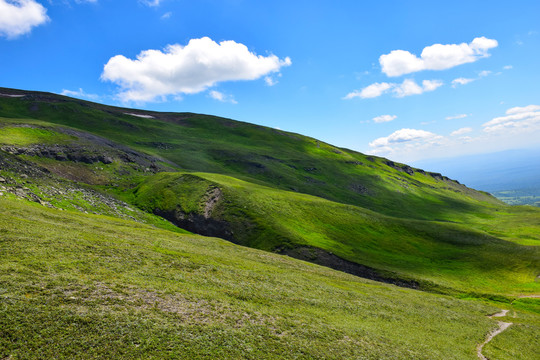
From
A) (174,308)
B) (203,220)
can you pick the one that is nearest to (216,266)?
(174,308)

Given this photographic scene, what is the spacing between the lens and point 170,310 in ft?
80.3

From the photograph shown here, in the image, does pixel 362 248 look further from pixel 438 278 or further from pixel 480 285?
pixel 480 285

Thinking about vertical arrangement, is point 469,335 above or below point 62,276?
below

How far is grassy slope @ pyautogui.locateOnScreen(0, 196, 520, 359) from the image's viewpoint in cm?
1919

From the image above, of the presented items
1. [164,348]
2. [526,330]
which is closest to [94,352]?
[164,348]

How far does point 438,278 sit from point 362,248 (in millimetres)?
20725

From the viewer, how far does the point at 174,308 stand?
25.1 meters

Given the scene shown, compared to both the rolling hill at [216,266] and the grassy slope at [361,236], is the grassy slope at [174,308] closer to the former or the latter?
the rolling hill at [216,266]

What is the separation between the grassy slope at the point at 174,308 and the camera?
19.2 meters

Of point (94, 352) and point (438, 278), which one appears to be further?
point (438, 278)

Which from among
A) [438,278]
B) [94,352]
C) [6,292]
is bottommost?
[438,278]

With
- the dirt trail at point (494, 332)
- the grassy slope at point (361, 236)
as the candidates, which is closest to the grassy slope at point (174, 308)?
the dirt trail at point (494, 332)

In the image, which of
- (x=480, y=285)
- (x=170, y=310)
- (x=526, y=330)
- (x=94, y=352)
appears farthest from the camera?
(x=480, y=285)

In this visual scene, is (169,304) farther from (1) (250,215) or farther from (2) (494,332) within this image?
(1) (250,215)
